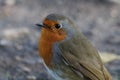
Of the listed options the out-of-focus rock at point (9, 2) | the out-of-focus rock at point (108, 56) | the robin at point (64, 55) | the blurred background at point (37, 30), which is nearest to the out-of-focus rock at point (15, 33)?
the blurred background at point (37, 30)

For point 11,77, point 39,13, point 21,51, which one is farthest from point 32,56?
point 39,13

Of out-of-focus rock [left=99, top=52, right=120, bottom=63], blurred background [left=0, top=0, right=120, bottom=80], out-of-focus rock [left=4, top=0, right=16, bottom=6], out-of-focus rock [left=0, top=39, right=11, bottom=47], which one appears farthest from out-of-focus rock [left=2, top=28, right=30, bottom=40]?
out-of-focus rock [left=99, top=52, right=120, bottom=63]

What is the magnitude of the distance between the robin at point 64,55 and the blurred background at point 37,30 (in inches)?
36.5

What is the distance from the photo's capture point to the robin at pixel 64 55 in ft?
20.4

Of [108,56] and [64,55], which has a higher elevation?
[108,56]

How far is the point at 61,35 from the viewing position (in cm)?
629

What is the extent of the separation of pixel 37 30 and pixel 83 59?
2.40 metres

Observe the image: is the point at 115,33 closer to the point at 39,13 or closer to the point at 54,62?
the point at 39,13

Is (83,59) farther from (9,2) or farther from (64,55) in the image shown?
(9,2)

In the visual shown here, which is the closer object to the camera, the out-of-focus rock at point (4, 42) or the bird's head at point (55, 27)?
the bird's head at point (55, 27)

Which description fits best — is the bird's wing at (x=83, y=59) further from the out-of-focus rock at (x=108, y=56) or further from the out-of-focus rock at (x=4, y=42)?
the out-of-focus rock at (x=4, y=42)

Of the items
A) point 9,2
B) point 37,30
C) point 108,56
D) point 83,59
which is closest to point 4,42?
point 37,30

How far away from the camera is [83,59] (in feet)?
20.6

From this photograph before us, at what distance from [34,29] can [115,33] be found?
1350 mm
